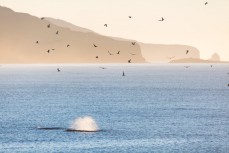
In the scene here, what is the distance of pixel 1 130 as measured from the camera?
400 feet

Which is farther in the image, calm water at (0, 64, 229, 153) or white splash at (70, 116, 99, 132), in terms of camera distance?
white splash at (70, 116, 99, 132)

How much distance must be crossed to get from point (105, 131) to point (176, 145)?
1951cm

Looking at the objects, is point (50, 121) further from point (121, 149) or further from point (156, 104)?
point (156, 104)

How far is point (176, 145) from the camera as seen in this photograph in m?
105

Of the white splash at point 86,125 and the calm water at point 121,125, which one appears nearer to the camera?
the calm water at point 121,125

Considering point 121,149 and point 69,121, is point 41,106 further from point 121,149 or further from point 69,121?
point 121,149

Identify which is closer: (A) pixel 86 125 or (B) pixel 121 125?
(A) pixel 86 125

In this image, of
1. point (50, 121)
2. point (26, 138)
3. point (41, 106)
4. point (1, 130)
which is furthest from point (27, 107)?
point (26, 138)

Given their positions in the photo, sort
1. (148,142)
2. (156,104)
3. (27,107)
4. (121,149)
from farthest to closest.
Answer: (156,104), (27,107), (148,142), (121,149)

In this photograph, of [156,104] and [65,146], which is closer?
[65,146]

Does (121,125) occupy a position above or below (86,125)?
below

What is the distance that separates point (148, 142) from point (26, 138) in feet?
73.0

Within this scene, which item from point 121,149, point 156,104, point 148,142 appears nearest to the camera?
point 121,149

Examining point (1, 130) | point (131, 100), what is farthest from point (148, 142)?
point (131, 100)
